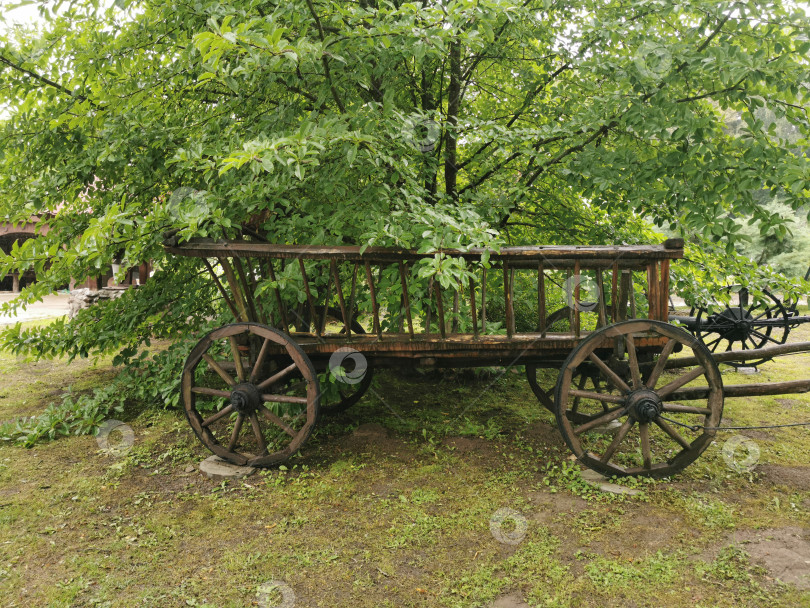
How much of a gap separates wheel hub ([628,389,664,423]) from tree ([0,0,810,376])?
1.29m

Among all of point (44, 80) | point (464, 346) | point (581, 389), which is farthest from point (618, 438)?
point (44, 80)

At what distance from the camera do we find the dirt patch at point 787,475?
3.89 meters

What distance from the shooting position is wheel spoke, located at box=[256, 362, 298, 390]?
3990 millimetres

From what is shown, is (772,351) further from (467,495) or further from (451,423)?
(451,423)

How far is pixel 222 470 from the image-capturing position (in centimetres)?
419

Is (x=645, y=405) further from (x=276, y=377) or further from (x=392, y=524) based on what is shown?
(x=276, y=377)

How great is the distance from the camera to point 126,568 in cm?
303

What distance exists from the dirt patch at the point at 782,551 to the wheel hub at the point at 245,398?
3.19 meters

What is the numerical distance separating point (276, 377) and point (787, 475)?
3802 millimetres

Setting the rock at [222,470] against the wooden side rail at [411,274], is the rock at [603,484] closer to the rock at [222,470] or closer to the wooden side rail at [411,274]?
the wooden side rail at [411,274]

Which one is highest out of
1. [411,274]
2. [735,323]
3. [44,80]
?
[44,80]

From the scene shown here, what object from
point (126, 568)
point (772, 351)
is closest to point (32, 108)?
point (126, 568)

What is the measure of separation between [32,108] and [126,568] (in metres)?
3.81

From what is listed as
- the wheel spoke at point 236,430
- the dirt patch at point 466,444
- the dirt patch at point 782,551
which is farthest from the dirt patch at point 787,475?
the wheel spoke at point 236,430
